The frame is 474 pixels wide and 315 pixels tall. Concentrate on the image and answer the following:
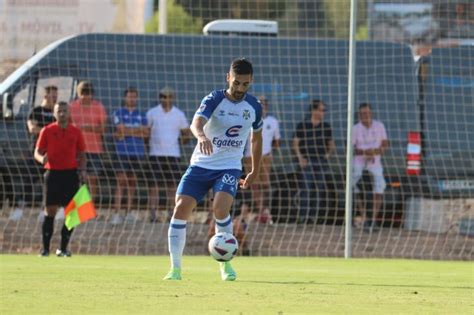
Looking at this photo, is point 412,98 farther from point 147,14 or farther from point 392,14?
point 147,14

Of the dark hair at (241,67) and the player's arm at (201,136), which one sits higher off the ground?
the dark hair at (241,67)

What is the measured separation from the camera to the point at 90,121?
21172 millimetres

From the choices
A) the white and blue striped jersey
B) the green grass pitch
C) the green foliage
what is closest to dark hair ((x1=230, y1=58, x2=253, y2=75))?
the white and blue striped jersey

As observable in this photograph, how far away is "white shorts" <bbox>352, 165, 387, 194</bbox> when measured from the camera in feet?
72.4

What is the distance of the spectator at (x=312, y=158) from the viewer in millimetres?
22047

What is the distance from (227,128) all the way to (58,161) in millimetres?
5777

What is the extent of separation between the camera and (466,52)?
76.0 feet

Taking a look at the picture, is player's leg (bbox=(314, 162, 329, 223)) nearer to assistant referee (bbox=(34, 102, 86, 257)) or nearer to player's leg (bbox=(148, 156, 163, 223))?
player's leg (bbox=(148, 156, 163, 223))

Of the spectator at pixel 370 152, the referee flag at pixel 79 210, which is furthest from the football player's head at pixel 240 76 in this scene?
the spectator at pixel 370 152

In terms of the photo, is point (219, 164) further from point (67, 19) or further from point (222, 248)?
point (67, 19)

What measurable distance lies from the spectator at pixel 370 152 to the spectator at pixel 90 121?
12.8 feet

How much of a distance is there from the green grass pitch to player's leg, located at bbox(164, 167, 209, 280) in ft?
0.70

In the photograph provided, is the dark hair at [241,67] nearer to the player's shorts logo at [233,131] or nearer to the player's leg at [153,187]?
the player's shorts logo at [233,131]

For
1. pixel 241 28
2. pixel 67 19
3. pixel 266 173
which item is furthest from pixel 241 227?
pixel 67 19
